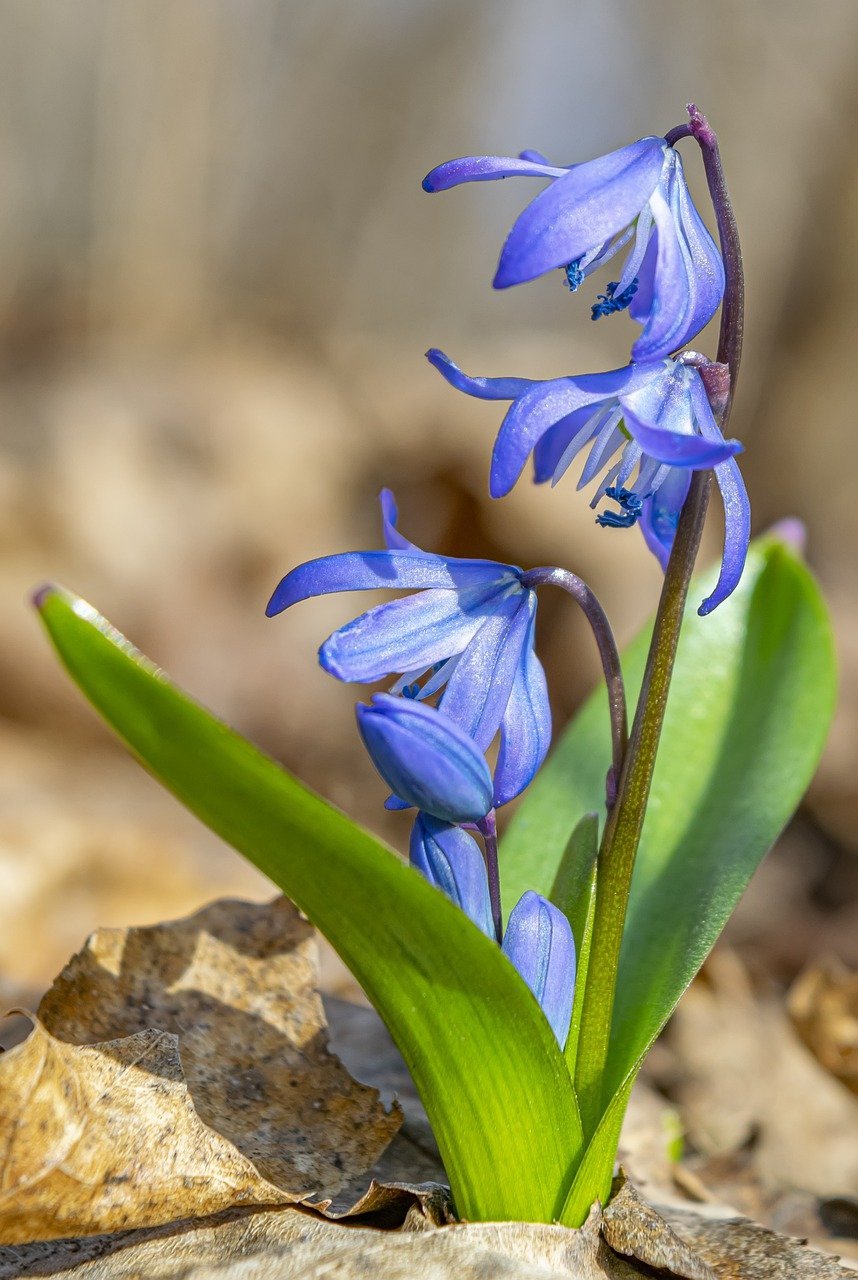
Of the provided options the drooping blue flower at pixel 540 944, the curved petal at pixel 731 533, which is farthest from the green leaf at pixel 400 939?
the curved petal at pixel 731 533

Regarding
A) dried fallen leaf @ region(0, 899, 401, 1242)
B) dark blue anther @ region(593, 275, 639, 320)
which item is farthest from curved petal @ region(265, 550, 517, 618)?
dried fallen leaf @ region(0, 899, 401, 1242)

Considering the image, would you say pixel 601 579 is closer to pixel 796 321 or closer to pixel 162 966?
pixel 162 966

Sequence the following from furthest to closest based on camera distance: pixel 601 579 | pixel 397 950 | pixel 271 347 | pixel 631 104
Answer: pixel 631 104 < pixel 271 347 < pixel 601 579 < pixel 397 950

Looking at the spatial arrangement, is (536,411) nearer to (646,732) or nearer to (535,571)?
(535,571)

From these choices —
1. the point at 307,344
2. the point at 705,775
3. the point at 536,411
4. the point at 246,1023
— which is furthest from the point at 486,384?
the point at 307,344

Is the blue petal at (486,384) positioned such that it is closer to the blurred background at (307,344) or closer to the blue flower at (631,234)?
the blue flower at (631,234)

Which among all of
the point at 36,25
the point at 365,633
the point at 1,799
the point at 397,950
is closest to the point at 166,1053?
the point at 397,950

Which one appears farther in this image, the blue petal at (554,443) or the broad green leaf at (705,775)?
the broad green leaf at (705,775)
